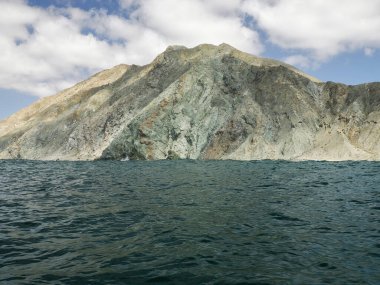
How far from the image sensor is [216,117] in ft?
267

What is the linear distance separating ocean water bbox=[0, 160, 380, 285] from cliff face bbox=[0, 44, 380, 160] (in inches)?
1918

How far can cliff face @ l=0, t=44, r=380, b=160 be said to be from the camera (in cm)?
6988

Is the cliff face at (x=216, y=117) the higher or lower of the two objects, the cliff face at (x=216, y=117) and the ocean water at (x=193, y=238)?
the higher

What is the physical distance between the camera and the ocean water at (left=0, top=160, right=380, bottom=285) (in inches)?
375

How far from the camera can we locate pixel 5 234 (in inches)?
545

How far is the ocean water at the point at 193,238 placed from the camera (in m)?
9.52

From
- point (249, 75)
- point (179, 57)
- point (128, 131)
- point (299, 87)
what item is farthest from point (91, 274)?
point (179, 57)

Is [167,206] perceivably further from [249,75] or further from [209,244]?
[249,75]

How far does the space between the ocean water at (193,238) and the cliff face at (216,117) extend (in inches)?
1918

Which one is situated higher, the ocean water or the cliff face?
the cliff face

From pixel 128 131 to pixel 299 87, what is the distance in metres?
36.6

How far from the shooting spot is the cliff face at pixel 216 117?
69.9 m

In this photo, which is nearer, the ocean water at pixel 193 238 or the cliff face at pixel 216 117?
the ocean water at pixel 193 238

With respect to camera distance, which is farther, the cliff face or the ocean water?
the cliff face
